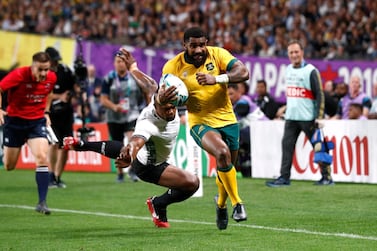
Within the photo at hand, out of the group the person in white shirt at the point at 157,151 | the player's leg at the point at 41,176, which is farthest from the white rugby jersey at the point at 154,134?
the player's leg at the point at 41,176

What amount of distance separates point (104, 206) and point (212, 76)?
14.4ft

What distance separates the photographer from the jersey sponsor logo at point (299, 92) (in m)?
15.6

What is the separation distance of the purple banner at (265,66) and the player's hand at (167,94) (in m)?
10.7

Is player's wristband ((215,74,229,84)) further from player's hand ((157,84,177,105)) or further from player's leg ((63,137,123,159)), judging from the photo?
player's leg ((63,137,123,159))

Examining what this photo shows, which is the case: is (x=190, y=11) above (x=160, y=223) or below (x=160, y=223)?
above

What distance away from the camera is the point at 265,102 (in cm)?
1936

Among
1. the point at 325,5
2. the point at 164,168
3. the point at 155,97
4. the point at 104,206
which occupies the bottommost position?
the point at 104,206

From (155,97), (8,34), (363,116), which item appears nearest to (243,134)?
(363,116)

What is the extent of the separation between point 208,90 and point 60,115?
687cm

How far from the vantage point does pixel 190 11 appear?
90.3 feet

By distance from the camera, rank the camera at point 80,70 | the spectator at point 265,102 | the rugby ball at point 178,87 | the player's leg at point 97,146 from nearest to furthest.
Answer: the rugby ball at point 178,87 < the player's leg at point 97,146 < the camera at point 80,70 < the spectator at point 265,102

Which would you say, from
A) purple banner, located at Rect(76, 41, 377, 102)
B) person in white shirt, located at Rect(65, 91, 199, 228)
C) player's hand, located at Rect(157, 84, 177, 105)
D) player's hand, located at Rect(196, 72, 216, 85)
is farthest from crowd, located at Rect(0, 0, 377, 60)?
player's hand, located at Rect(157, 84, 177, 105)

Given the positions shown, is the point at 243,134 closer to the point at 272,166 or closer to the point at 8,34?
the point at 272,166

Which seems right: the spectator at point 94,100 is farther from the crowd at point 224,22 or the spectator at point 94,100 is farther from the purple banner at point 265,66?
the crowd at point 224,22
